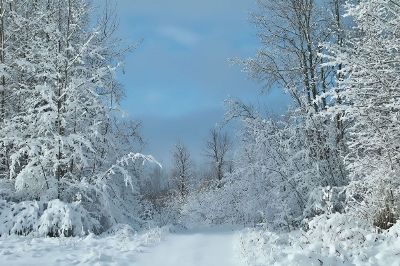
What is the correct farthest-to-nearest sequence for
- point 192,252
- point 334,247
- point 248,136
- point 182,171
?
point 182,171, point 248,136, point 192,252, point 334,247

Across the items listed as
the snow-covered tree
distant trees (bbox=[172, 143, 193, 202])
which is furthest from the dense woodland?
distant trees (bbox=[172, 143, 193, 202])

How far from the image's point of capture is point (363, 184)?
10281 millimetres

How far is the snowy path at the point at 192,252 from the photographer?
8.33 meters

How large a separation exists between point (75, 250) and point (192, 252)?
89.6 inches

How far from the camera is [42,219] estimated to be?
1176 cm

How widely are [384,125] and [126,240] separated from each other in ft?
20.2

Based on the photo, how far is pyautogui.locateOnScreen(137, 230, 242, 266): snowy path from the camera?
27.3 feet


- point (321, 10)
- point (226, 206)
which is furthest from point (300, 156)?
point (321, 10)

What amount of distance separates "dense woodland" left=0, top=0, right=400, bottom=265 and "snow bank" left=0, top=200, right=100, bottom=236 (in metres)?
0.03

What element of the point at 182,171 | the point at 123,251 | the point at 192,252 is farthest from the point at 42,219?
the point at 182,171

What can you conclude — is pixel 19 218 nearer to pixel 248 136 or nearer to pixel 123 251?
pixel 123 251

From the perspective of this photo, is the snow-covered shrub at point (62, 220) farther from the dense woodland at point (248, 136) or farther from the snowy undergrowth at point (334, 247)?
the snowy undergrowth at point (334, 247)

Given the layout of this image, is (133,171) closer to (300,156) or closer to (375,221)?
(300,156)

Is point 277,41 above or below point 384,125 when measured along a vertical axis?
above
